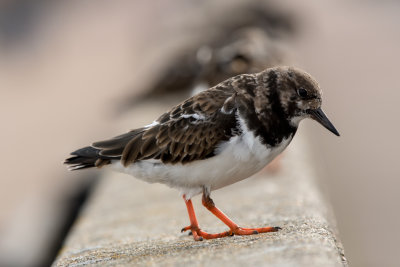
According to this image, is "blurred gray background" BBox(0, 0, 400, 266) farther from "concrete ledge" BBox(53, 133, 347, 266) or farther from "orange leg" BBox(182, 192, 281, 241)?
"orange leg" BBox(182, 192, 281, 241)

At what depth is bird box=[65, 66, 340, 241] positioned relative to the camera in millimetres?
4793

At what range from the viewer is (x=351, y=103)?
505 inches

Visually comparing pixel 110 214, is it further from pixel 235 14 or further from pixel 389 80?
pixel 235 14

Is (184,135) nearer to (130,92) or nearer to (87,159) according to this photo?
(87,159)

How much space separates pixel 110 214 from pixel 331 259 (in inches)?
118

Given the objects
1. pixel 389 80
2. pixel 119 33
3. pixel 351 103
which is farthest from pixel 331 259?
pixel 119 33

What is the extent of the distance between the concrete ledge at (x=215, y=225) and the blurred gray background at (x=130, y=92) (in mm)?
644

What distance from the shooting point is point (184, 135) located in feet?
16.5

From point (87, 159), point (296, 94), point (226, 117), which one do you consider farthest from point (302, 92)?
point (87, 159)

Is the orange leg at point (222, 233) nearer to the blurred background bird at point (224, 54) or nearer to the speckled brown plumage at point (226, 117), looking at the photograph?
the speckled brown plumage at point (226, 117)

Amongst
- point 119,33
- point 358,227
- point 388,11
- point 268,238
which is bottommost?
point 358,227

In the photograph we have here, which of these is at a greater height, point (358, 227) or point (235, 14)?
point (235, 14)

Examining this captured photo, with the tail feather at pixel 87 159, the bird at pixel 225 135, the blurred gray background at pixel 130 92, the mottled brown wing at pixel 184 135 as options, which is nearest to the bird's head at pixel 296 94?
the bird at pixel 225 135

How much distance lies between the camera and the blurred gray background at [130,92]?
324 inches
